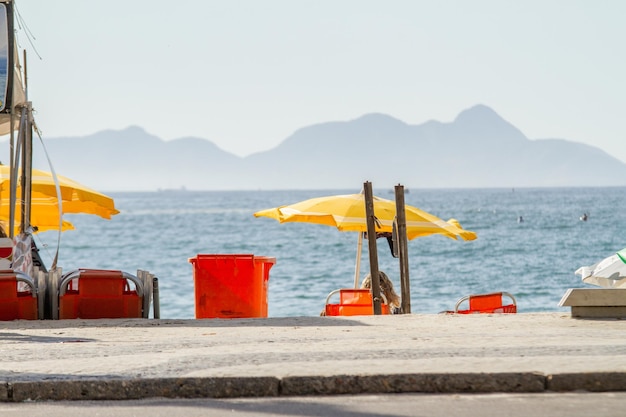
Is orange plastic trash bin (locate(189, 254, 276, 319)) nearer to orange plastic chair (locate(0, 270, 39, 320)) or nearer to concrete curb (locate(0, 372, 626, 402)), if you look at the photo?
orange plastic chair (locate(0, 270, 39, 320))

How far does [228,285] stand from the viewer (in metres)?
14.4

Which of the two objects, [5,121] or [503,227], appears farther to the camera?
[503,227]

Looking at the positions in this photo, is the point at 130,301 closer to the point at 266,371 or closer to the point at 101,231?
the point at 266,371

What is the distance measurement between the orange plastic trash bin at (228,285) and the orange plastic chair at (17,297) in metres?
1.99

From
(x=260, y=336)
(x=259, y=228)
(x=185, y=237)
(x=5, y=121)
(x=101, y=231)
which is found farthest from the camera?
(x=101, y=231)

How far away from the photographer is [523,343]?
9.81 metres

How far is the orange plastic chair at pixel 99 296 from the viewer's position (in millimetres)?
13656

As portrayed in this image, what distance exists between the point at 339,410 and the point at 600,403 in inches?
67.1

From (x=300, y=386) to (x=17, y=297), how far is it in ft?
21.0

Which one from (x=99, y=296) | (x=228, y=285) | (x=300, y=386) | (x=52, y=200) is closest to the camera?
(x=300, y=386)

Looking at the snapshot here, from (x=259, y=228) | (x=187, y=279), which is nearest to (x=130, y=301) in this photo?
(x=187, y=279)

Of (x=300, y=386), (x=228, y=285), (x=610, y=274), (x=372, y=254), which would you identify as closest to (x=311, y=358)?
(x=300, y=386)

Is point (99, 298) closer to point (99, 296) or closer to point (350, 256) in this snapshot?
point (99, 296)

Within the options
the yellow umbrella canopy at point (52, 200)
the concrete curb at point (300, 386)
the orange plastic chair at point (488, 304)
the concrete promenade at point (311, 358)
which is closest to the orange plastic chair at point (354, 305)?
the orange plastic chair at point (488, 304)
